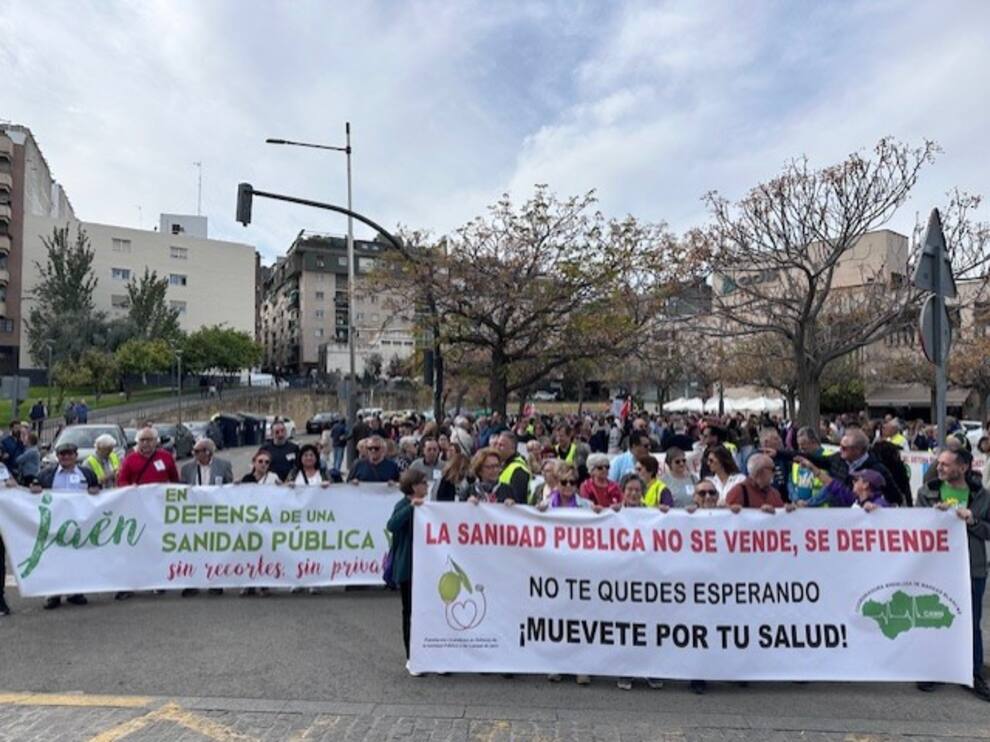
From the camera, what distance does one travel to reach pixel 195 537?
722 centimetres

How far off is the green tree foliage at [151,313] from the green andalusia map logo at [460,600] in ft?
204

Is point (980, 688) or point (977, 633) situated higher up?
point (977, 633)

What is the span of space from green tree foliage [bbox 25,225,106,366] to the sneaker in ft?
204

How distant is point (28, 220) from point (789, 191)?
67.9 meters

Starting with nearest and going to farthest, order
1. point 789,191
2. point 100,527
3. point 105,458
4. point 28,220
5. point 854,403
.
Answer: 1. point 100,527
2. point 105,458
3. point 789,191
4. point 854,403
5. point 28,220

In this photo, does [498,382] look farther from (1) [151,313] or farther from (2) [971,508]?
(1) [151,313]

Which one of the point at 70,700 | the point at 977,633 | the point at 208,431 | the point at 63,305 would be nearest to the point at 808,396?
the point at 977,633

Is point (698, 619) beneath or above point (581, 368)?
beneath

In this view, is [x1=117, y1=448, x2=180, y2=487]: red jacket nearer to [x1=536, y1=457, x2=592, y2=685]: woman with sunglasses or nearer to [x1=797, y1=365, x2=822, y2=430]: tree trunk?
[x1=536, y1=457, x2=592, y2=685]: woman with sunglasses

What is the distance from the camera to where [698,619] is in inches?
196

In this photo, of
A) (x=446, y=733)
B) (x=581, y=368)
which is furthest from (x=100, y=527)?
(x=581, y=368)

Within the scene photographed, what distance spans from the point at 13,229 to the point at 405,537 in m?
72.7

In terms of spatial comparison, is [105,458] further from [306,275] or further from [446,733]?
[306,275]

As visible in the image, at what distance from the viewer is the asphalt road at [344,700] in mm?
4234
